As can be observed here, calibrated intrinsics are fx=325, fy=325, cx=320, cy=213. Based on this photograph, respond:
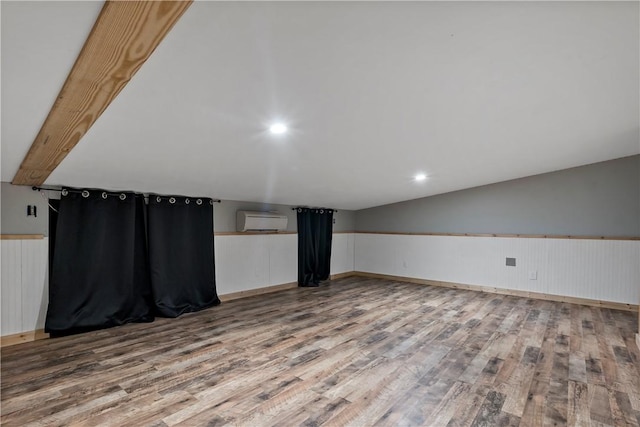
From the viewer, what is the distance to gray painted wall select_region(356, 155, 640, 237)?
4.76 meters

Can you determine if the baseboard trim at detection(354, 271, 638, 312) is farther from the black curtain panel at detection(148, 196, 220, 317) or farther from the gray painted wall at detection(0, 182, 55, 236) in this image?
the gray painted wall at detection(0, 182, 55, 236)

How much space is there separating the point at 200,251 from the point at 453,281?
15.0ft

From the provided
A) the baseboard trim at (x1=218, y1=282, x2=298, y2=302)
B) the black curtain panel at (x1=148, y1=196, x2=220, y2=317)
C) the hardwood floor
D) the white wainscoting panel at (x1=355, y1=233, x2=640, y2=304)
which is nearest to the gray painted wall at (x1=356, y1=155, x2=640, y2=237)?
the white wainscoting panel at (x1=355, y1=233, x2=640, y2=304)

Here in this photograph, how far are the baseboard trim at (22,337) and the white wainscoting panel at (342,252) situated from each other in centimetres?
483

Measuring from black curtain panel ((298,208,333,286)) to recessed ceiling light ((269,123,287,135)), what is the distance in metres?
3.63

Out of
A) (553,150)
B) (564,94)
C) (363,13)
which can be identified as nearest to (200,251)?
(363,13)

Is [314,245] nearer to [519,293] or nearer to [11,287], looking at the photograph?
[519,293]

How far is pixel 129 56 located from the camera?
126 cm

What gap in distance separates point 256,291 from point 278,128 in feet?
11.7

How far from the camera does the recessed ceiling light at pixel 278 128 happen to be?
2384 millimetres

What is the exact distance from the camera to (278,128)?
2.45 metres

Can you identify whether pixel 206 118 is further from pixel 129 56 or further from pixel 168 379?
pixel 168 379

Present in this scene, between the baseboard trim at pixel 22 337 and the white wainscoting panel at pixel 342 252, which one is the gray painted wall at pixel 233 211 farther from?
the baseboard trim at pixel 22 337

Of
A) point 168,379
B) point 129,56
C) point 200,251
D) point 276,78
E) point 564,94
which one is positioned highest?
point 564,94
